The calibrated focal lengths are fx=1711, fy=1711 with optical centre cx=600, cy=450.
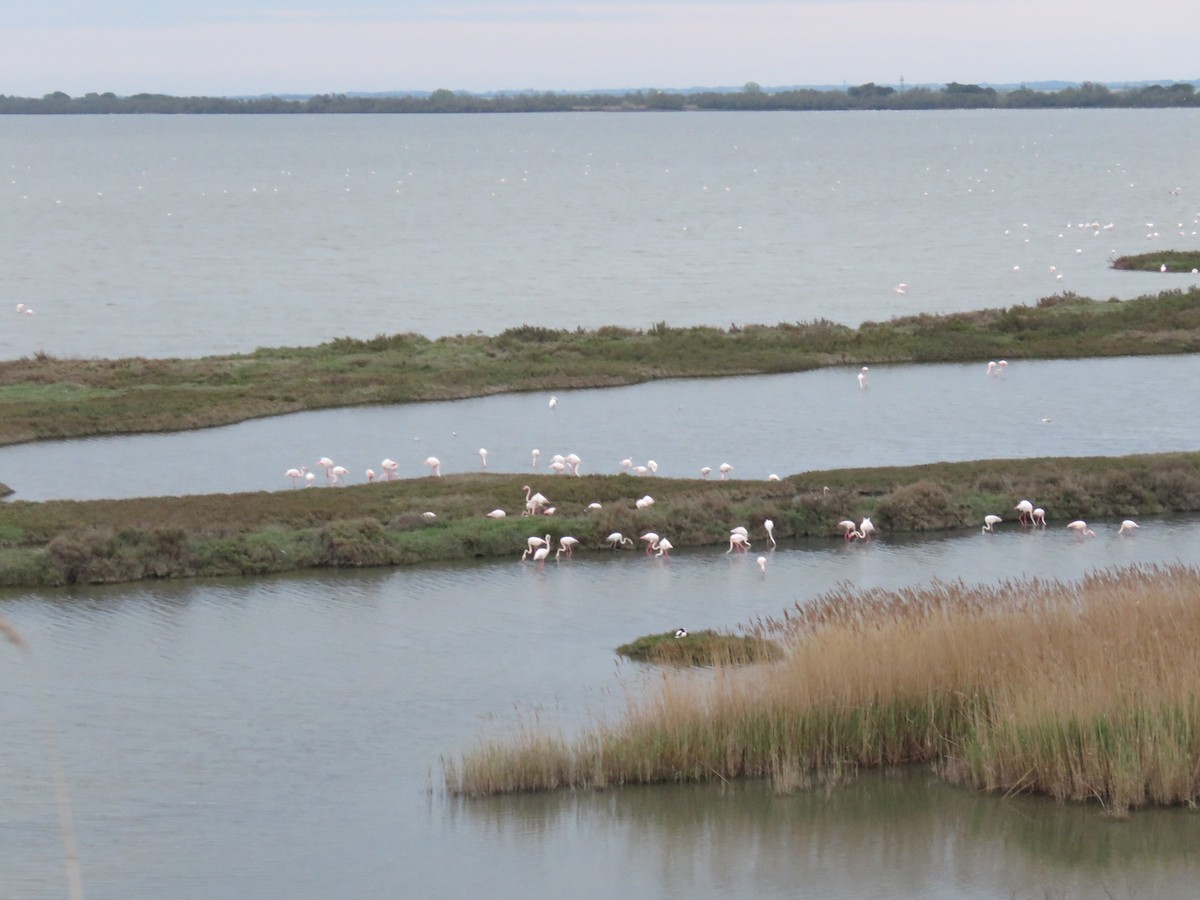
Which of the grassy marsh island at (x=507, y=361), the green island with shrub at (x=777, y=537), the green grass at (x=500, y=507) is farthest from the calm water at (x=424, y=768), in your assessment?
the grassy marsh island at (x=507, y=361)

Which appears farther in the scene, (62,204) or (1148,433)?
(62,204)

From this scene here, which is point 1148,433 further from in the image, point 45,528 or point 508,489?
point 45,528

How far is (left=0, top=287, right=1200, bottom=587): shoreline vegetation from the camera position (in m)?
26.2

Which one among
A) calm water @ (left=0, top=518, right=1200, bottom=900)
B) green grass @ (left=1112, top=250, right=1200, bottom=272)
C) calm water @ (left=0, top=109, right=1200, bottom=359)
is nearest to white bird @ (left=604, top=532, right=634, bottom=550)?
calm water @ (left=0, top=518, right=1200, bottom=900)

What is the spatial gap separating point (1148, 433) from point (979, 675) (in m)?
21.8

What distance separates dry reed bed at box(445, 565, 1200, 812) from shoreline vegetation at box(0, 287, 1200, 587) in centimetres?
1023

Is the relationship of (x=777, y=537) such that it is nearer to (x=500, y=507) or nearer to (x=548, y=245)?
(x=500, y=507)

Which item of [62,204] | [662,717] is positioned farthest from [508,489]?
[62,204]

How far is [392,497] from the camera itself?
1163 inches

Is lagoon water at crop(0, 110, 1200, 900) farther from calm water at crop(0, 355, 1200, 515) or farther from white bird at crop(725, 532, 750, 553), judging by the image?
white bird at crop(725, 532, 750, 553)

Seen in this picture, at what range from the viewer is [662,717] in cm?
1619

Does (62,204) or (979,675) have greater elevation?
(62,204)

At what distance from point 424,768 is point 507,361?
29.4 meters

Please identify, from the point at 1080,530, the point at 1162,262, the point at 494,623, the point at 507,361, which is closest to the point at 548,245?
the point at 1162,262
